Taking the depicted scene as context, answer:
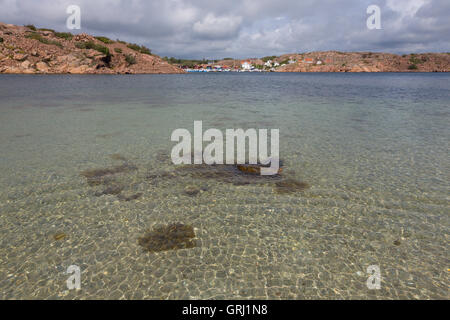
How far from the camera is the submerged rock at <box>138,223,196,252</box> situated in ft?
23.1

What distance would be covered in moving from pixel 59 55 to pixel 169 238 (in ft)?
373

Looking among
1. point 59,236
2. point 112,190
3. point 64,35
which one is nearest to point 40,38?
point 64,35

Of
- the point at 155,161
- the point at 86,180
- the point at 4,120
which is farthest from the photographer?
the point at 4,120

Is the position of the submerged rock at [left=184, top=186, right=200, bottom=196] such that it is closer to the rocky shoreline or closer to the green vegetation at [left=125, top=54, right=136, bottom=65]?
the rocky shoreline

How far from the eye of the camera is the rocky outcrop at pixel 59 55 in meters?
83.8

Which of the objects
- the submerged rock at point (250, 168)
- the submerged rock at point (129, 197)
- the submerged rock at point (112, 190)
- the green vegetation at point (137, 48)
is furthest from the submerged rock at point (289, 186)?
the green vegetation at point (137, 48)

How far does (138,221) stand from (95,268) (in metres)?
2.02

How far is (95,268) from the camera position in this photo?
625 centimetres

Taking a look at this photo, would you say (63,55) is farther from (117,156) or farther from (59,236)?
(59,236)

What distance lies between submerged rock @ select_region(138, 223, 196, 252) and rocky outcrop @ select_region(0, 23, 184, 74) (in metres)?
105

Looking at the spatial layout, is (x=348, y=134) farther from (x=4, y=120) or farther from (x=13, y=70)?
(x=13, y=70)

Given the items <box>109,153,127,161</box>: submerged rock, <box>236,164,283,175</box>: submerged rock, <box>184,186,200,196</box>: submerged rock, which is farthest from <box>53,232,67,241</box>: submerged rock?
<box>236,164,283,175</box>: submerged rock

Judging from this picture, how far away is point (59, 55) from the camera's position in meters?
93.2
